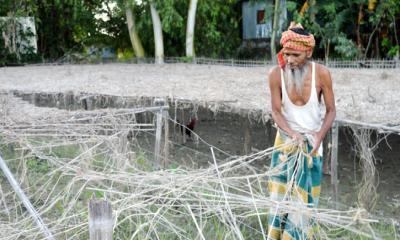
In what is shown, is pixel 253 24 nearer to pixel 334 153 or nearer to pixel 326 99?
pixel 334 153

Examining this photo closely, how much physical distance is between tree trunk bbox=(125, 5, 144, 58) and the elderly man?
950 cm

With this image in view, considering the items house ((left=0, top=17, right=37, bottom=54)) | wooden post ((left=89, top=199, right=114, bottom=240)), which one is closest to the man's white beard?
wooden post ((left=89, top=199, right=114, bottom=240))

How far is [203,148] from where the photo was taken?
7727mm

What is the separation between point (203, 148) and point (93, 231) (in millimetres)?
5910

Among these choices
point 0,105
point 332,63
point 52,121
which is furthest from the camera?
point 332,63

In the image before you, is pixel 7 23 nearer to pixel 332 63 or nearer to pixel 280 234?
pixel 332 63

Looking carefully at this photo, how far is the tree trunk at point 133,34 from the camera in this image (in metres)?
12.3

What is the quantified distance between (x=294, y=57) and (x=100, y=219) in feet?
4.90

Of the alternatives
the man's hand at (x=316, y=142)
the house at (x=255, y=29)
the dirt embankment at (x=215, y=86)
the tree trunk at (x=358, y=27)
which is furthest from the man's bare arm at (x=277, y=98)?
the house at (x=255, y=29)

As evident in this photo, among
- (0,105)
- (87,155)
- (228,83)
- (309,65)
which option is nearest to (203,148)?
(228,83)

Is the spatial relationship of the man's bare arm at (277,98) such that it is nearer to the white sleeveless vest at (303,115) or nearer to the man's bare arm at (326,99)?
the white sleeveless vest at (303,115)

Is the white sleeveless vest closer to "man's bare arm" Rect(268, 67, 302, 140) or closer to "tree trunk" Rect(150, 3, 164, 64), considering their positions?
"man's bare arm" Rect(268, 67, 302, 140)

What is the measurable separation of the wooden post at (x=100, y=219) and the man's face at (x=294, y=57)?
1453 millimetres

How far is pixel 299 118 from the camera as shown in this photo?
2.95m
